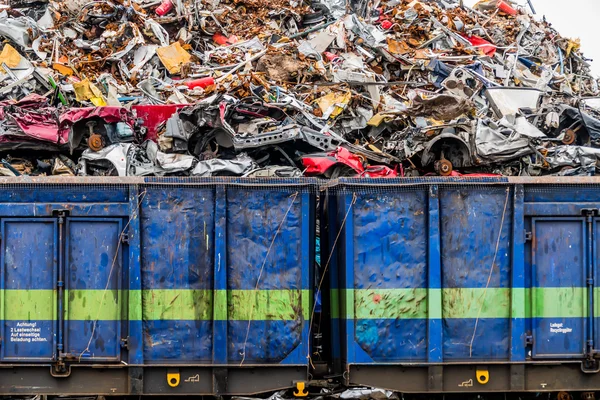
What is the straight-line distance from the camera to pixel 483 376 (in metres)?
6.44

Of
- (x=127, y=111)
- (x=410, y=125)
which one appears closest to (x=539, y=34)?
(x=410, y=125)

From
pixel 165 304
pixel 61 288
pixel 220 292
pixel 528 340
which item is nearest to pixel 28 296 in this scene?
pixel 61 288

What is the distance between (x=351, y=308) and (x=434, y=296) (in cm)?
70

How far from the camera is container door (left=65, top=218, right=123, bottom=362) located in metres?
6.37

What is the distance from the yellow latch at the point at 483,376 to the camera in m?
6.43

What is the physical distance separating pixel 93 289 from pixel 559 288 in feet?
13.0

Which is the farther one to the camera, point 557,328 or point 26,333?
point 557,328

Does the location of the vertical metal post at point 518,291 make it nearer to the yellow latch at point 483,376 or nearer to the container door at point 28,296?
the yellow latch at point 483,376

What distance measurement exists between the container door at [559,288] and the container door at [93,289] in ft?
11.6

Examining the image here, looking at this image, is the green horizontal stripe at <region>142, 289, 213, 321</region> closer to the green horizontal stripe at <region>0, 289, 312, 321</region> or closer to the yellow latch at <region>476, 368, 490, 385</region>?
the green horizontal stripe at <region>0, 289, 312, 321</region>

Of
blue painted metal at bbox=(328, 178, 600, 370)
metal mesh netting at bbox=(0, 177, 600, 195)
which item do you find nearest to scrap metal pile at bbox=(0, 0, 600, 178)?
metal mesh netting at bbox=(0, 177, 600, 195)

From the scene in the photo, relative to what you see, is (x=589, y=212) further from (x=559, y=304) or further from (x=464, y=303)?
(x=464, y=303)

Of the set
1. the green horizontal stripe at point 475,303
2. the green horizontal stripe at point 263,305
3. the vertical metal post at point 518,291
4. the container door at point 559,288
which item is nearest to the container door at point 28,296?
the green horizontal stripe at point 263,305

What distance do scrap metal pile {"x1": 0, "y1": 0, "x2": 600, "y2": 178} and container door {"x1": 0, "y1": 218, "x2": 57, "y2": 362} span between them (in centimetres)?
258
